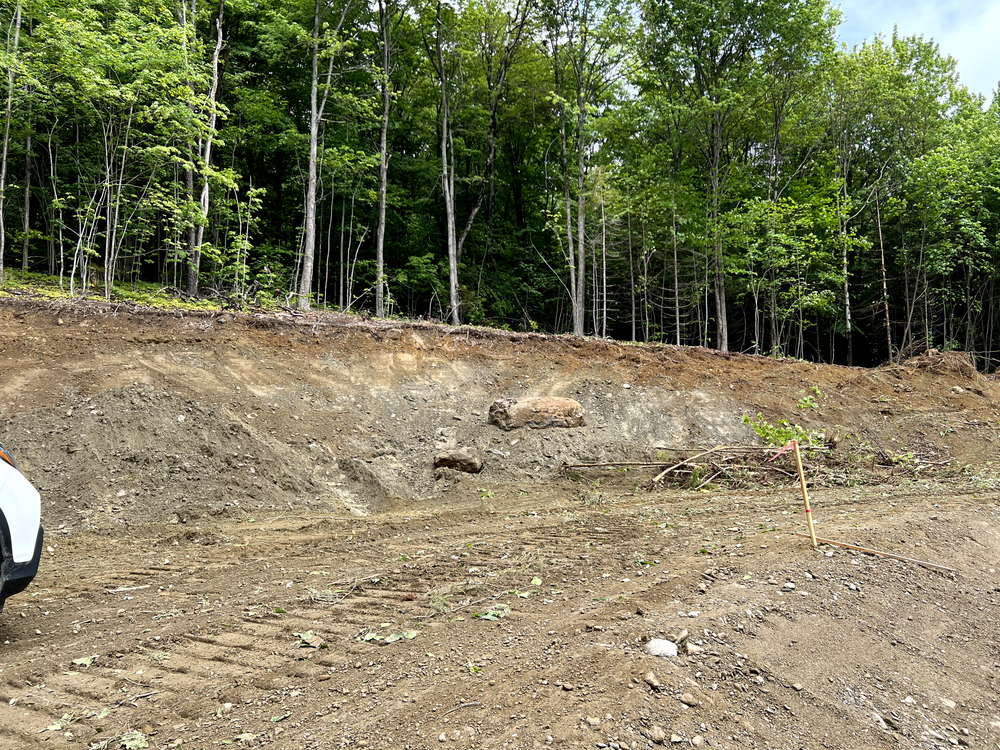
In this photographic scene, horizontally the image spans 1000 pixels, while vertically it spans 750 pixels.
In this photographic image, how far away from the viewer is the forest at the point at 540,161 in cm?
1528

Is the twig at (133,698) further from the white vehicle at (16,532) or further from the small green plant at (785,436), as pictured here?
the small green plant at (785,436)

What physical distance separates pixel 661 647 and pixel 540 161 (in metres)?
26.7

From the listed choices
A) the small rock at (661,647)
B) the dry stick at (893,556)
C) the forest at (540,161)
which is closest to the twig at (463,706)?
the small rock at (661,647)

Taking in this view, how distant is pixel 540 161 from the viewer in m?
27.1

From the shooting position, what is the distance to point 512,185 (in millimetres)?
28344

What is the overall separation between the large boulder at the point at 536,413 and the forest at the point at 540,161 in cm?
628

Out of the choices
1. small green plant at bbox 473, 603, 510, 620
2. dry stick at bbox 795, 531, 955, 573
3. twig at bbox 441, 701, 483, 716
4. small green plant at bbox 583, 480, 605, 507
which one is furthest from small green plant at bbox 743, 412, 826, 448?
twig at bbox 441, 701, 483, 716

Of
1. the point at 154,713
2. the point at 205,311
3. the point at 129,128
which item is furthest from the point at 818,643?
the point at 129,128

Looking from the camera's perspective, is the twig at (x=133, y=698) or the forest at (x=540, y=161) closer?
the twig at (x=133, y=698)

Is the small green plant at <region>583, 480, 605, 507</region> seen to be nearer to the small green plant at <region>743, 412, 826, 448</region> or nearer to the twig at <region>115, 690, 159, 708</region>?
the small green plant at <region>743, 412, 826, 448</region>

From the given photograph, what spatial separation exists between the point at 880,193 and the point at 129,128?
2498 centimetres

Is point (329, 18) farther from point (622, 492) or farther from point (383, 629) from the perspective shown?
point (383, 629)

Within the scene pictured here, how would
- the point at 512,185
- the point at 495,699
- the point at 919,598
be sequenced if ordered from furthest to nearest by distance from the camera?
1. the point at 512,185
2. the point at 919,598
3. the point at 495,699

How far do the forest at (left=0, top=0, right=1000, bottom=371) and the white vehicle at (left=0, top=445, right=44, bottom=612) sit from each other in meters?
10.0
